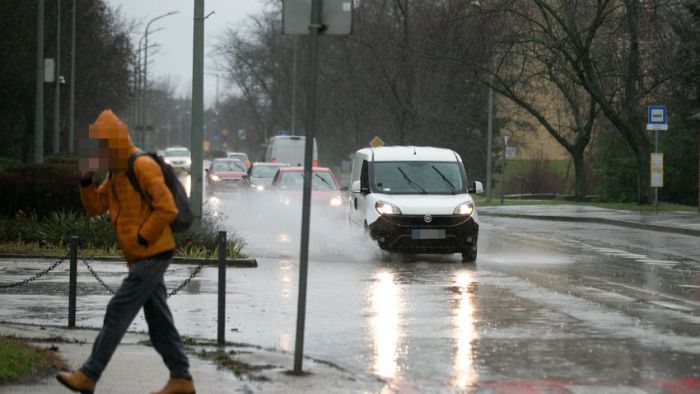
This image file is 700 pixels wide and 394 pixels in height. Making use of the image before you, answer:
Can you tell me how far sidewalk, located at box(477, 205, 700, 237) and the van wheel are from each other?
33.5ft

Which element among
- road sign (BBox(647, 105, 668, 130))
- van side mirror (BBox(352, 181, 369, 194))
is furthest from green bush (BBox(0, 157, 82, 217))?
road sign (BBox(647, 105, 668, 130))

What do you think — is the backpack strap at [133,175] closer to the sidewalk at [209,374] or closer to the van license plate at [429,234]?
the sidewalk at [209,374]

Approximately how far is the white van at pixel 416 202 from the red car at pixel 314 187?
699 cm

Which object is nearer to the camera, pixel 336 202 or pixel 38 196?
pixel 38 196

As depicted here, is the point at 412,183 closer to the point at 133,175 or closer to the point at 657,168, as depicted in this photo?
the point at 133,175

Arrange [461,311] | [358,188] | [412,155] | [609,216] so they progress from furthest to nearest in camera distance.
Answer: [609,216]
[412,155]
[358,188]
[461,311]

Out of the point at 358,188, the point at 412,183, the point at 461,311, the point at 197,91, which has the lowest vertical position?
the point at 461,311

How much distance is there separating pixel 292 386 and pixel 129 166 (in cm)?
194

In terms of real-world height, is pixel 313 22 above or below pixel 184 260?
above

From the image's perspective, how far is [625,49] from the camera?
45938 mm

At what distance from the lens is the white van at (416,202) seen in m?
20.4

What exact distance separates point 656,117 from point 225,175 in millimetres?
19083

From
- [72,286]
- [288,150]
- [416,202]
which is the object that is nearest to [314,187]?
[416,202]

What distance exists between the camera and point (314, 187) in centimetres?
3177
